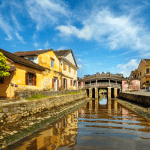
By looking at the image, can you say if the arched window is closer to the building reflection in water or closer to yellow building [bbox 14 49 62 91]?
yellow building [bbox 14 49 62 91]

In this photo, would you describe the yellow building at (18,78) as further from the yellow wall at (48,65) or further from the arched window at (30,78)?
the yellow wall at (48,65)

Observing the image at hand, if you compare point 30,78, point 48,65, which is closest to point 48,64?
point 48,65

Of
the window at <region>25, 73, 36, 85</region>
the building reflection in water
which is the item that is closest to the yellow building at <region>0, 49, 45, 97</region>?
the window at <region>25, 73, 36, 85</region>

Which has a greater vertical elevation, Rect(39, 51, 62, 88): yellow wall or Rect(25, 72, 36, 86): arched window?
Rect(39, 51, 62, 88): yellow wall

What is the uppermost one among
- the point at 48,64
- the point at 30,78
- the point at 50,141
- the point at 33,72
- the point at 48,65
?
the point at 48,64

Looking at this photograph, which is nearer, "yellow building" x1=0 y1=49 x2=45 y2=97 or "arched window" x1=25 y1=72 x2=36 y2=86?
"yellow building" x1=0 y1=49 x2=45 y2=97

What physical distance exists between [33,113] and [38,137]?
4.12m

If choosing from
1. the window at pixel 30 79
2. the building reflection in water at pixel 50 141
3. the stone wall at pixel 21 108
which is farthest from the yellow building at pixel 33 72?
the building reflection in water at pixel 50 141

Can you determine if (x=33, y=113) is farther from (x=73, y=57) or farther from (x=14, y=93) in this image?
(x=73, y=57)

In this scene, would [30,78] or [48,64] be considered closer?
[30,78]

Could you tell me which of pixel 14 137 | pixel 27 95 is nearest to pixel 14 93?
pixel 27 95

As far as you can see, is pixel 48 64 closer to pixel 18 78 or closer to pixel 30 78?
pixel 30 78

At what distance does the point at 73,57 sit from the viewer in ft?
87.7

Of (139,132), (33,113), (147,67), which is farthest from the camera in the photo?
(147,67)
